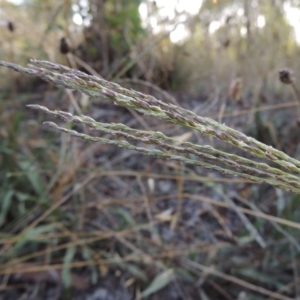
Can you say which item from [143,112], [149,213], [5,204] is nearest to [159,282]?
[149,213]

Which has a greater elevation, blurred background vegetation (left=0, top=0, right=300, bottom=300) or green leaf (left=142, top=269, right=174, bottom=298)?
blurred background vegetation (left=0, top=0, right=300, bottom=300)

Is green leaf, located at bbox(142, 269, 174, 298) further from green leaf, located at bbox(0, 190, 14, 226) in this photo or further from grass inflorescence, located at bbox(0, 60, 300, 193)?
grass inflorescence, located at bbox(0, 60, 300, 193)

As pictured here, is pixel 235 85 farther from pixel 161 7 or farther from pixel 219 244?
pixel 161 7

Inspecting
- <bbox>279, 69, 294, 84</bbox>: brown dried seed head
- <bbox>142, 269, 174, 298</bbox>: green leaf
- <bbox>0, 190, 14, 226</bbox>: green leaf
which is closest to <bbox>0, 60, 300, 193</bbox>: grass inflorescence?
<bbox>279, 69, 294, 84</bbox>: brown dried seed head

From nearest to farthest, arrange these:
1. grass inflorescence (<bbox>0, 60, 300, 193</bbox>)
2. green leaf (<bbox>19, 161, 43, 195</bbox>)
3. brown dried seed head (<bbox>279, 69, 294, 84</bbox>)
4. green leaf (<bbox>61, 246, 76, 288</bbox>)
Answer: grass inflorescence (<bbox>0, 60, 300, 193</bbox>) < brown dried seed head (<bbox>279, 69, 294, 84</bbox>) < green leaf (<bbox>61, 246, 76, 288</bbox>) < green leaf (<bbox>19, 161, 43, 195</bbox>)

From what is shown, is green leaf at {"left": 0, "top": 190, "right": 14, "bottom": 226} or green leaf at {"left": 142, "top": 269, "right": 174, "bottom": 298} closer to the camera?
green leaf at {"left": 142, "top": 269, "right": 174, "bottom": 298}

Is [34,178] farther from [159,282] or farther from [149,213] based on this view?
[159,282]

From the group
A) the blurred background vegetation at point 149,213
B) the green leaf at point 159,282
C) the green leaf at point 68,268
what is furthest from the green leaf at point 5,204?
the green leaf at point 159,282

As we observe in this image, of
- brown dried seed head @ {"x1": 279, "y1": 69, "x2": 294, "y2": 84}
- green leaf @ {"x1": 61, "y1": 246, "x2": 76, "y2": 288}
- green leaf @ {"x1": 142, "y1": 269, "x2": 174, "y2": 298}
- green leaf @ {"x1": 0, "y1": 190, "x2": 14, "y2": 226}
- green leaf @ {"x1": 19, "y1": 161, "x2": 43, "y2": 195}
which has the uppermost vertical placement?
brown dried seed head @ {"x1": 279, "y1": 69, "x2": 294, "y2": 84}

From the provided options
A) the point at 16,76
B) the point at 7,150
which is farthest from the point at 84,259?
the point at 16,76
